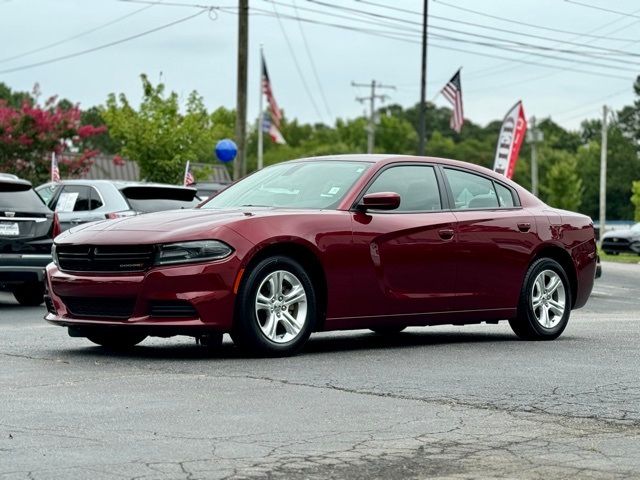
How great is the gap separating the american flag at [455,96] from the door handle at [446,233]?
32030 mm

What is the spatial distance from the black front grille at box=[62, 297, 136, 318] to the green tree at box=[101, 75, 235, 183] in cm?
3225

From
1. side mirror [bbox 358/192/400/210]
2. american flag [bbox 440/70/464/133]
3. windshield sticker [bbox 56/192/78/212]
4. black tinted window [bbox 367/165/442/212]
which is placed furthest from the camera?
american flag [bbox 440/70/464/133]

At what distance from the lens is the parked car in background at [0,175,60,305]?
16219 millimetres

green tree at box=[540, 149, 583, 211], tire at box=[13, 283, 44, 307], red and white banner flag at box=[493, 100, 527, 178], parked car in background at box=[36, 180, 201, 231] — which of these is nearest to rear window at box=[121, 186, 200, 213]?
parked car in background at box=[36, 180, 201, 231]

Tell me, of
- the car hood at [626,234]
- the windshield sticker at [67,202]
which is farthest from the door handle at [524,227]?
the car hood at [626,234]

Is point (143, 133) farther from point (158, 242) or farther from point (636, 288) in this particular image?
point (158, 242)

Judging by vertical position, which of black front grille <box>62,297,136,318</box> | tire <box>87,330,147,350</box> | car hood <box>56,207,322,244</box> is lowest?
tire <box>87,330,147,350</box>

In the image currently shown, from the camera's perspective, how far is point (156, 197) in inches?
741

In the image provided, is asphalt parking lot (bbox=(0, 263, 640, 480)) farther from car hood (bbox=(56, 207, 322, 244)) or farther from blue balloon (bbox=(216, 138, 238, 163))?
blue balloon (bbox=(216, 138, 238, 163))

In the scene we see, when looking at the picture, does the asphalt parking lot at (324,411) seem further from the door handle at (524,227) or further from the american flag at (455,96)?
the american flag at (455,96)

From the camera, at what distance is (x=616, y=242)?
46719 millimetres

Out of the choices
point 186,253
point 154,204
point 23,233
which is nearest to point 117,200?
point 154,204

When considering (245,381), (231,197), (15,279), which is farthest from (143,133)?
(245,381)

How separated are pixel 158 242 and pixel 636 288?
1730cm
